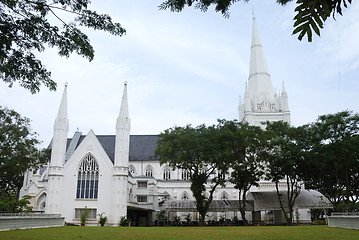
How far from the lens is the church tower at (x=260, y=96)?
70.9m

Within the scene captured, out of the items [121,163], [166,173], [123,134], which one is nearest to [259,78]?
[166,173]

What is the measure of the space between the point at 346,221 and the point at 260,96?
5110 centimetres

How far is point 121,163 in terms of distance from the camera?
4522 cm

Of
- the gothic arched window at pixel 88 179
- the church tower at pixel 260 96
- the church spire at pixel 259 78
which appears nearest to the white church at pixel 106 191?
the gothic arched window at pixel 88 179

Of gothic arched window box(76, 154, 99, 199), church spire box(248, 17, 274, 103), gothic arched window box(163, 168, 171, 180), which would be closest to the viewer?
gothic arched window box(76, 154, 99, 199)

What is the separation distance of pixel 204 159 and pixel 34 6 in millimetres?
30055

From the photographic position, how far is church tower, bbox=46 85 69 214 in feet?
143

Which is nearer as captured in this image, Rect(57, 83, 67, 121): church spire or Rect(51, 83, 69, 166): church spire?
Rect(51, 83, 69, 166): church spire

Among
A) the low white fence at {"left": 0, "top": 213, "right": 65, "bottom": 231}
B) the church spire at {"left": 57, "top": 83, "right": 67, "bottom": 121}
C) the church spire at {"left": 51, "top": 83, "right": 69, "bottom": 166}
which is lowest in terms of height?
the low white fence at {"left": 0, "top": 213, "right": 65, "bottom": 231}

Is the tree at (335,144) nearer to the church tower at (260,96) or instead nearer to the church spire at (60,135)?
the church tower at (260,96)

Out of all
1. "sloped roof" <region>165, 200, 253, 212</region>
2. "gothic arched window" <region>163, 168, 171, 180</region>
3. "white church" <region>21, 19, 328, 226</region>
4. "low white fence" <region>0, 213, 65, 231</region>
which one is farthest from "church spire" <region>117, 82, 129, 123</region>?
"gothic arched window" <region>163, 168, 171, 180</region>

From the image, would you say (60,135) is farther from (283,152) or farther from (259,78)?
(259,78)

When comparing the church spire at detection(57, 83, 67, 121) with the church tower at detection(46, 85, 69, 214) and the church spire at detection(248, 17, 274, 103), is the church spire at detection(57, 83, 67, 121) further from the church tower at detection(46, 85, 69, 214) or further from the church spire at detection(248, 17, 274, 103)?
the church spire at detection(248, 17, 274, 103)

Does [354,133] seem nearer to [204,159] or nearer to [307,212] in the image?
[204,159]
